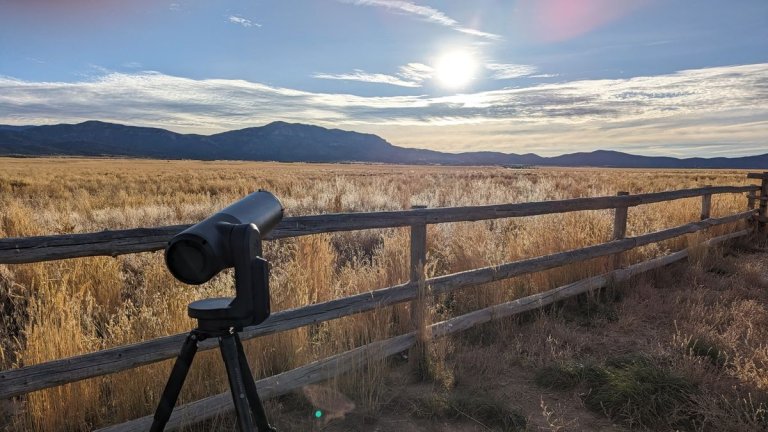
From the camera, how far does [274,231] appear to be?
3365 mm

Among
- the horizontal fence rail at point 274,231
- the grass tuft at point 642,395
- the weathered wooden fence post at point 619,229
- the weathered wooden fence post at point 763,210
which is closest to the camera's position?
the horizontal fence rail at point 274,231

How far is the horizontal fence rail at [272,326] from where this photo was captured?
265 centimetres

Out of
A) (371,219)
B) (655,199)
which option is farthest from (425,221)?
(655,199)

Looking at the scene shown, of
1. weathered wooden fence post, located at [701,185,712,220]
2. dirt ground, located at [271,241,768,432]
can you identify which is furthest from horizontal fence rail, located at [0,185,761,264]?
weathered wooden fence post, located at [701,185,712,220]

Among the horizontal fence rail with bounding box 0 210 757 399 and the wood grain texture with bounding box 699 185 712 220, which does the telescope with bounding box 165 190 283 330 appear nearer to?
the horizontal fence rail with bounding box 0 210 757 399

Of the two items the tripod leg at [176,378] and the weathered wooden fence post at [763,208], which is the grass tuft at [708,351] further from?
the weathered wooden fence post at [763,208]

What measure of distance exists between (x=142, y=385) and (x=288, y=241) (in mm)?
4727

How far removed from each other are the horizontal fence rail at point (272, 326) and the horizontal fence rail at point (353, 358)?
296 mm

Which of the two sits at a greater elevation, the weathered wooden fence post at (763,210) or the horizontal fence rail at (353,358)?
the weathered wooden fence post at (763,210)

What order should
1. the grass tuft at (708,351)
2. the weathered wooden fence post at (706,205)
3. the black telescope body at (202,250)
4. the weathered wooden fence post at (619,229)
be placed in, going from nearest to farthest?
1. the black telescope body at (202,250)
2. the grass tuft at (708,351)
3. the weathered wooden fence post at (619,229)
4. the weathered wooden fence post at (706,205)

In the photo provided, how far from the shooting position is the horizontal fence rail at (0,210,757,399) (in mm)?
2648

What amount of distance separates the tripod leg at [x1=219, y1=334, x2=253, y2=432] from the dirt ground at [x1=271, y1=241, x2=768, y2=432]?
1894mm

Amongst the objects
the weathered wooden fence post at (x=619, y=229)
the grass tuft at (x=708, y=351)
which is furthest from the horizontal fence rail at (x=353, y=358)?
the grass tuft at (x=708, y=351)

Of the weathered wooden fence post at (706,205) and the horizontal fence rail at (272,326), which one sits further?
the weathered wooden fence post at (706,205)
